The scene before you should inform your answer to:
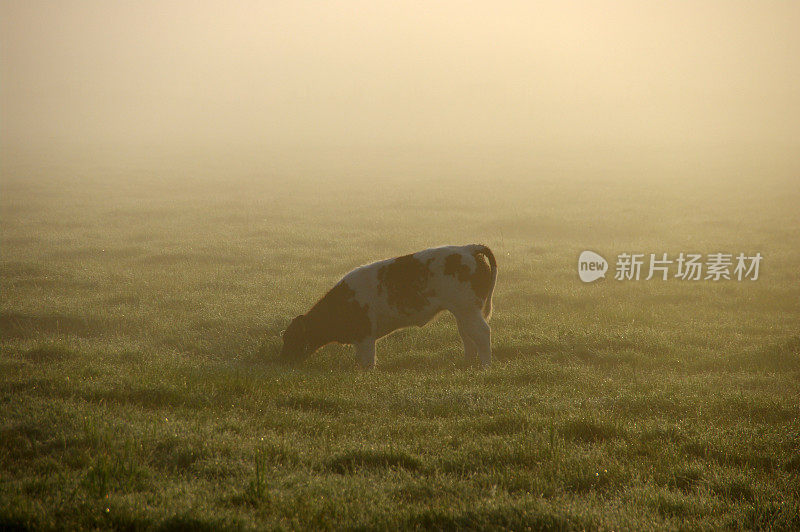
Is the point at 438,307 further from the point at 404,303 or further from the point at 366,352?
the point at 366,352

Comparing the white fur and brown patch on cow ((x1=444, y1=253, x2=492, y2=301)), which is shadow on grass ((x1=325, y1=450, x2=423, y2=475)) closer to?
the white fur

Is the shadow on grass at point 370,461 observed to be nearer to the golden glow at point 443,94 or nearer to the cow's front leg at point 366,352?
the cow's front leg at point 366,352

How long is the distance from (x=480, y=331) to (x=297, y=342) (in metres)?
2.83

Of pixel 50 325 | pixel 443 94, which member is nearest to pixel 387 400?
pixel 50 325

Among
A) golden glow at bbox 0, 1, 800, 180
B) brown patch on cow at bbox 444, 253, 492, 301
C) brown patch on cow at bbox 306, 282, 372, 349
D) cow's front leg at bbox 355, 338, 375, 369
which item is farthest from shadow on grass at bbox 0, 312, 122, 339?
golden glow at bbox 0, 1, 800, 180

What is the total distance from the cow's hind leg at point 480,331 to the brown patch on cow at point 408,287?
0.69 metres

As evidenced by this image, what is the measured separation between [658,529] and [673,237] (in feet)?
58.3

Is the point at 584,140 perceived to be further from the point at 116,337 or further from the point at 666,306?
the point at 116,337

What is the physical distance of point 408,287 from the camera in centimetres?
1052

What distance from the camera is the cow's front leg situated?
419 inches

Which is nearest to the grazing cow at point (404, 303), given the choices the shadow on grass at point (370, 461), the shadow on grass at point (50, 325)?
the shadow on grass at point (370, 461)

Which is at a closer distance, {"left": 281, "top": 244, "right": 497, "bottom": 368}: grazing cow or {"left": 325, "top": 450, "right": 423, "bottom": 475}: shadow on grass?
{"left": 325, "top": 450, "right": 423, "bottom": 475}: shadow on grass

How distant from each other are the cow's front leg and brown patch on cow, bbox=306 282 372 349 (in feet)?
0.30

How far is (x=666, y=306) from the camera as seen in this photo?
559 inches
